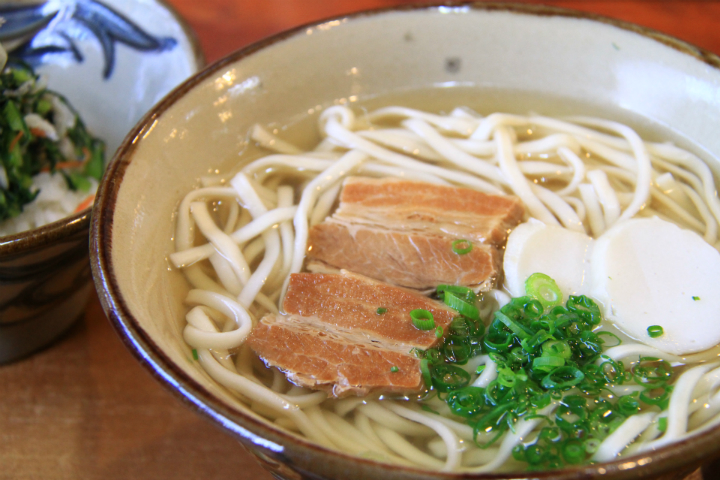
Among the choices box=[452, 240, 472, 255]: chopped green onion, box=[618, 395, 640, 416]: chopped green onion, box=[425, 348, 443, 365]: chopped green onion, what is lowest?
box=[425, 348, 443, 365]: chopped green onion

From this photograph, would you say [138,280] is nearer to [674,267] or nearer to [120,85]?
[120,85]

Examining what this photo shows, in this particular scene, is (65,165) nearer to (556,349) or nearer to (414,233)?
(414,233)

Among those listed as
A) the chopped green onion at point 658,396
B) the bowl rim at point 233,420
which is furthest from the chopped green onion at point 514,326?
the bowl rim at point 233,420

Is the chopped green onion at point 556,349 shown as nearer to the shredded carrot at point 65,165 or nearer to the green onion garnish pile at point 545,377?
the green onion garnish pile at point 545,377

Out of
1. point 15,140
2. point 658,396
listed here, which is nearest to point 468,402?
point 658,396

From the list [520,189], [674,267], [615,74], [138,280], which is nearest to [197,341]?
[138,280]

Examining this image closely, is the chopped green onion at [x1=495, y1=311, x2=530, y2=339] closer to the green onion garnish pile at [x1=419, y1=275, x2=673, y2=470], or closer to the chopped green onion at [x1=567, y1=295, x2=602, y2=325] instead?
the green onion garnish pile at [x1=419, y1=275, x2=673, y2=470]

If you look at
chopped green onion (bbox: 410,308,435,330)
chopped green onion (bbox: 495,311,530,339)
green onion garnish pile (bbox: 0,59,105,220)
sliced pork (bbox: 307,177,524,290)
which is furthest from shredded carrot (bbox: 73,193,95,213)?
chopped green onion (bbox: 495,311,530,339)
